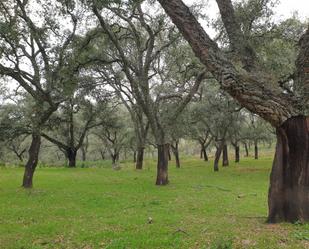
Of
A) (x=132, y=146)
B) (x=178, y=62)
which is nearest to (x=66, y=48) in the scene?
(x=178, y=62)

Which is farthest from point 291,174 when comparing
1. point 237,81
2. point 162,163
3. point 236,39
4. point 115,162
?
point 115,162

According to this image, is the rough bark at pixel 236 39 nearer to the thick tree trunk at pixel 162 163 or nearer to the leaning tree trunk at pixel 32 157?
the leaning tree trunk at pixel 32 157

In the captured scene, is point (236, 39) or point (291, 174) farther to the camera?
point (236, 39)

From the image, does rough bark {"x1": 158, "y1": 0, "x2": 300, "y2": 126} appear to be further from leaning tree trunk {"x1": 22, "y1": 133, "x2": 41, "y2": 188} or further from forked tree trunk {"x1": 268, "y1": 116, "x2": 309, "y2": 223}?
leaning tree trunk {"x1": 22, "y1": 133, "x2": 41, "y2": 188}

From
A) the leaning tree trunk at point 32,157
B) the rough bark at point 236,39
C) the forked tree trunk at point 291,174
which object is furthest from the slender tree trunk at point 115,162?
the rough bark at point 236,39

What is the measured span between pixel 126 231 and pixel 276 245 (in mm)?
3972

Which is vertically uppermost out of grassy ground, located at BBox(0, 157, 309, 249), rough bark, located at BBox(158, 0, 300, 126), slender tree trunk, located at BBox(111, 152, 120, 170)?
rough bark, located at BBox(158, 0, 300, 126)

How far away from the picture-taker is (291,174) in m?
9.46

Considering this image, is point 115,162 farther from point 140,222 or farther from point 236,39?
point 236,39

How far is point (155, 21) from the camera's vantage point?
74.3 ft

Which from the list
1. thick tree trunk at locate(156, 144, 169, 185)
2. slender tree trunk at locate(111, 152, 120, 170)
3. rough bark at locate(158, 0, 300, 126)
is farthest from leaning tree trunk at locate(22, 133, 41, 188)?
slender tree trunk at locate(111, 152, 120, 170)

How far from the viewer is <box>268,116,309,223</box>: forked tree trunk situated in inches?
354

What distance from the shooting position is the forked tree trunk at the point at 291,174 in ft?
29.5

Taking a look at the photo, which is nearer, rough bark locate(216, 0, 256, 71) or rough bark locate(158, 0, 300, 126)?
rough bark locate(158, 0, 300, 126)
